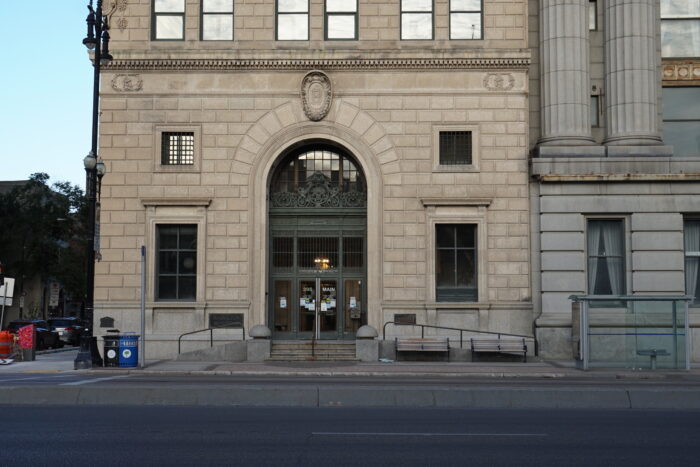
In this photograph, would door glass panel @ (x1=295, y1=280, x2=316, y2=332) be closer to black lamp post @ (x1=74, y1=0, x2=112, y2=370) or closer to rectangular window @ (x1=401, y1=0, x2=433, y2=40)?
black lamp post @ (x1=74, y1=0, x2=112, y2=370)

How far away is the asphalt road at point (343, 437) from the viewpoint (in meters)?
10.6

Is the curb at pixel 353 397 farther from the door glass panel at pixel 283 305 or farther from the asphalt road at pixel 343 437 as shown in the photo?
the door glass panel at pixel 283 305

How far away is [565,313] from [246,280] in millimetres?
11254

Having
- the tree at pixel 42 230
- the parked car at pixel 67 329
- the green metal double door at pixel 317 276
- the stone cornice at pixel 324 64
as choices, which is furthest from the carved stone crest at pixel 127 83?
the tree at pixel 42 230

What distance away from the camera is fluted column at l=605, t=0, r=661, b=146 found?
103 feet

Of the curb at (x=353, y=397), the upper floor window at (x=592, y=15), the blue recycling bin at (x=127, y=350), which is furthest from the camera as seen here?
the upper floor window at (x=592, y=15)

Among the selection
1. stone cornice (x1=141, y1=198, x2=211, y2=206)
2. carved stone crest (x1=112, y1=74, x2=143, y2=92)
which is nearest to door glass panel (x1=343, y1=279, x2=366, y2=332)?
stone cornice (x1=141, y1=198, x2=211, y2=206)

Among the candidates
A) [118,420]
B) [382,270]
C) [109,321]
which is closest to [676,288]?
[382,270]

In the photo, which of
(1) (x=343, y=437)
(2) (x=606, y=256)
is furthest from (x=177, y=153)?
(1) (x=343, y=437)

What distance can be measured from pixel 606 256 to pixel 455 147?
21.8 ft

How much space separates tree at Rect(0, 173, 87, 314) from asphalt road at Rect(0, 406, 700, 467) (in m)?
56.2

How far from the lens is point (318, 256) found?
32562 mm

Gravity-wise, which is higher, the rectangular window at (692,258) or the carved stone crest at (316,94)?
the carved stone crest at (316,94)

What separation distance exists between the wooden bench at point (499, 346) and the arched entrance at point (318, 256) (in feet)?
14.3
